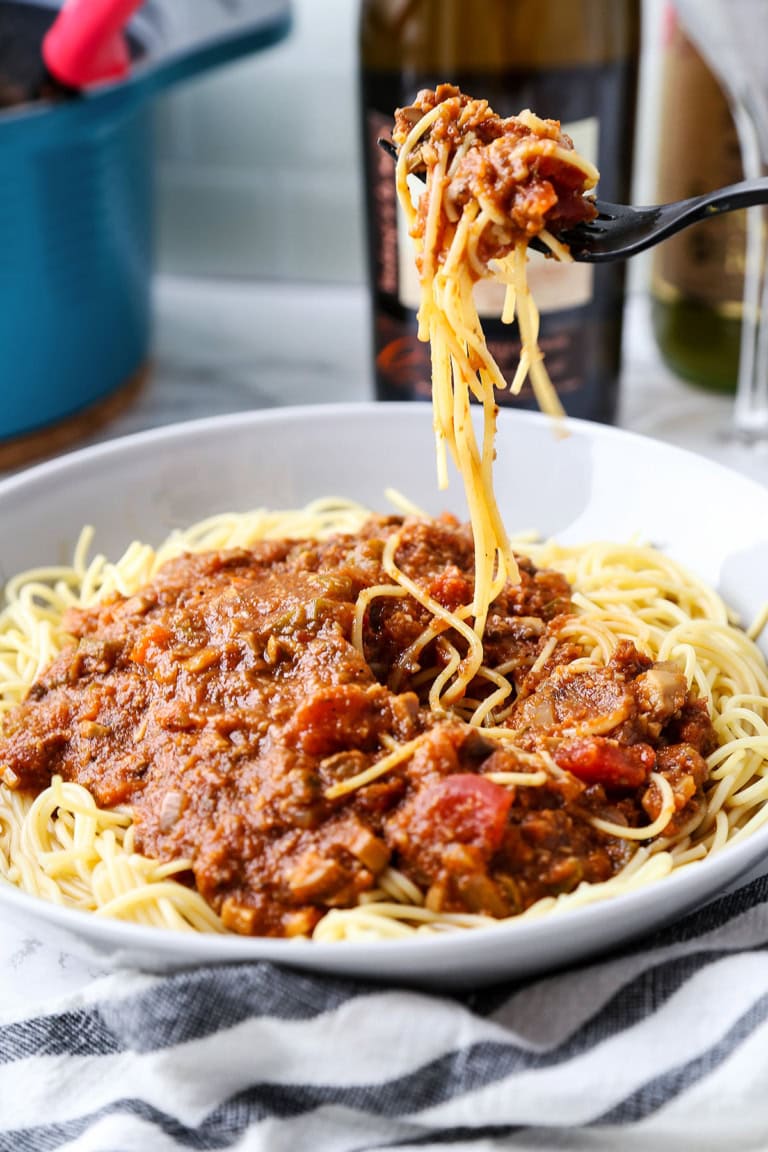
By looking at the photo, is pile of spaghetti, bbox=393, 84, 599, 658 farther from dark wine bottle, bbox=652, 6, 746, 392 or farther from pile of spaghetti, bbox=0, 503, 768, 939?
dark wine bottle, bbox=652, 6, 746, 392

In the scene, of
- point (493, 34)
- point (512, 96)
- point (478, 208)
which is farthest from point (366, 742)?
point (493, 34)

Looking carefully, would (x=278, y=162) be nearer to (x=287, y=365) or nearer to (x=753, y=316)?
(x=287, y=365)

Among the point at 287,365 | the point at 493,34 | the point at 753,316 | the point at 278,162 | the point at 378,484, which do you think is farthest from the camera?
the point at 278,162

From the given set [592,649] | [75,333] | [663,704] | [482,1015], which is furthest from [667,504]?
[75,333]

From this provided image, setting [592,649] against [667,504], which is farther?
[667,504]

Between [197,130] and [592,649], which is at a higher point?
[197,130]

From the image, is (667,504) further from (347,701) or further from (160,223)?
(160,223)

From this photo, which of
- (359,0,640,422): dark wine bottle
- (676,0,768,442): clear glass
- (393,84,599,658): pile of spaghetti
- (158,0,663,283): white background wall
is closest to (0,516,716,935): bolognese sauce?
(393,84,599,658): pile of spaghetti
